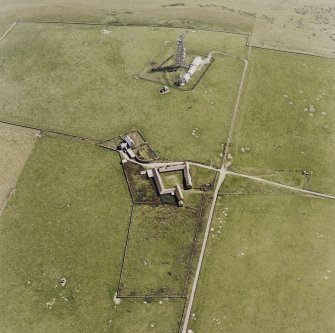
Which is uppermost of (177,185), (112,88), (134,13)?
(134,13)

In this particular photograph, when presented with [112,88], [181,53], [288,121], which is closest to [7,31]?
[112,88]

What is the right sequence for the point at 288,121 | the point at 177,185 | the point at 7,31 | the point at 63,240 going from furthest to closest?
the point at 7,31 → the point at 288,121 → the point at 177,185 → the point at 63,240

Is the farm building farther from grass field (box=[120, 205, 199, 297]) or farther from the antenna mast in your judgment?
the antenna mast

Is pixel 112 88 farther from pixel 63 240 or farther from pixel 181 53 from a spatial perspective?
pixel 63 240

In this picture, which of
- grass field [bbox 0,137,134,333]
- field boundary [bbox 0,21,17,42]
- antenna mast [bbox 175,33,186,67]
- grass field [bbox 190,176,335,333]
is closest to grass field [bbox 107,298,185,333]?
grass field [bbox 0,137,134,333]

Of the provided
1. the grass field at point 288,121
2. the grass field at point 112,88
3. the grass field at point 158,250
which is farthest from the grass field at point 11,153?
the grass field at point 288,121

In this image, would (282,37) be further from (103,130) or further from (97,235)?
(97,235)

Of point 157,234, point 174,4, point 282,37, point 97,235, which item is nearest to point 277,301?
point 157,234
